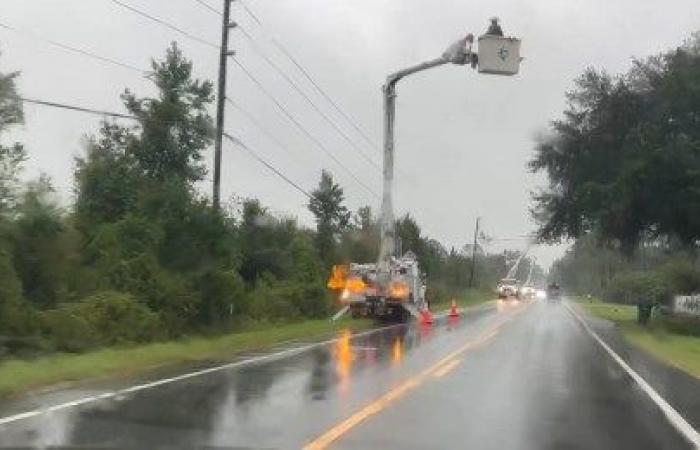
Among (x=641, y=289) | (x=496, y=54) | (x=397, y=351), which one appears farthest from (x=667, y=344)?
(x=641, y=289)

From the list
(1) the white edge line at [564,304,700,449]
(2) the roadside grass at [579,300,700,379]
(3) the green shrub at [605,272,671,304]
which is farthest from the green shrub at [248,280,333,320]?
(3) the green shrub at [605,272,671,304]

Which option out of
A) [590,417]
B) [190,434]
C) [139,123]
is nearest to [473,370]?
[590,417]

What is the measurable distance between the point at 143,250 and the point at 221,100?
683 cm

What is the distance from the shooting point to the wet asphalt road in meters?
10.4

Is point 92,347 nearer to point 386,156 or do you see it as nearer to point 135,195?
point 135,195

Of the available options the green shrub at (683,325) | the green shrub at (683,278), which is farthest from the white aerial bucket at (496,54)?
the green shrub at (683,278)

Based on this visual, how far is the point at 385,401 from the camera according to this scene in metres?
13.7

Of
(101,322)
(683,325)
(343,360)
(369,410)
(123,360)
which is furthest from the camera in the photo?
(683,325)

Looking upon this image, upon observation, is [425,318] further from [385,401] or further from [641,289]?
[641,289]

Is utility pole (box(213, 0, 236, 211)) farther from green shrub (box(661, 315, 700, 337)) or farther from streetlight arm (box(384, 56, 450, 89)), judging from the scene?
green shrub (box(661, 315, 700, 337))

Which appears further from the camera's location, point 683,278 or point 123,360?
point 683,278

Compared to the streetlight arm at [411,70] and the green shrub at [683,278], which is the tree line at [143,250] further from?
the green shrub at [683,278]

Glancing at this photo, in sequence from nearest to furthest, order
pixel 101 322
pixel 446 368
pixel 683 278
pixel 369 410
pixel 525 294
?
pixel 369 410 → pixel 446 368 → pixel 101 322 → pixel 683 278 → pixel 525 294

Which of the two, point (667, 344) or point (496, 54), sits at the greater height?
point (496, 54)
